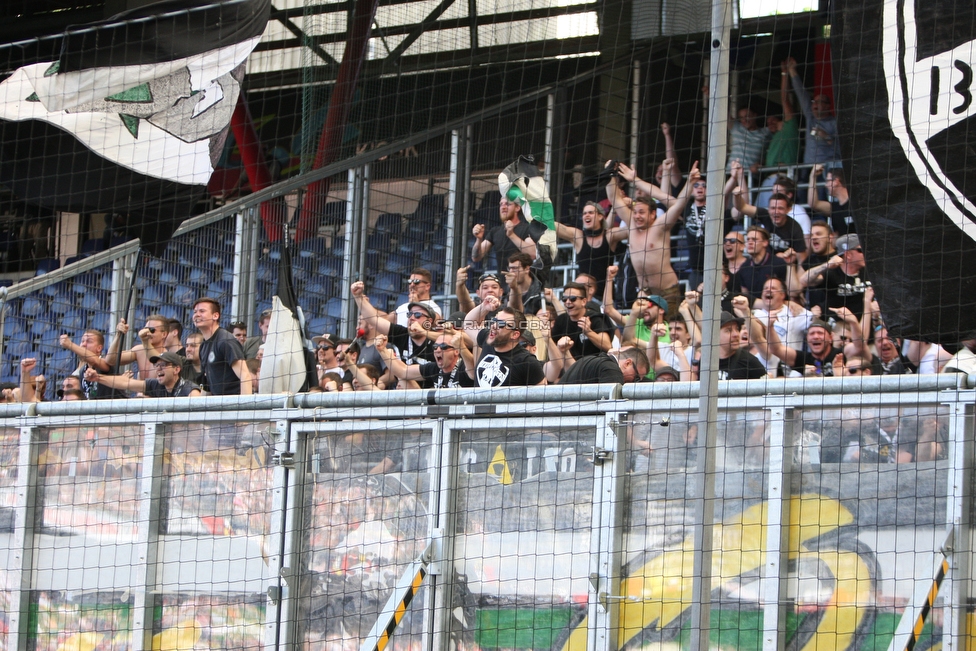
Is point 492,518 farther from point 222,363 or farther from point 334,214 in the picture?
point 334,214

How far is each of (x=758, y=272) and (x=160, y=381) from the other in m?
3.47

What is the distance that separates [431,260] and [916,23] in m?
4.49

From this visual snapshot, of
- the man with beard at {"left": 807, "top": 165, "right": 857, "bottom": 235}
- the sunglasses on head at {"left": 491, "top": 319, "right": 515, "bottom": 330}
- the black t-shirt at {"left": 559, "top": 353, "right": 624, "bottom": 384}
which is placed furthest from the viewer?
the man with beard at {"left": 807, "top": 165, "right": 857, "bottom": 235}

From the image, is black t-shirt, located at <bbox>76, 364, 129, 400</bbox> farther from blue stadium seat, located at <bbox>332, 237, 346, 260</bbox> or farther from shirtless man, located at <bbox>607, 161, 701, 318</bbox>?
shirtless man, located at <bbox>607, 161, 701, 318</bbox>

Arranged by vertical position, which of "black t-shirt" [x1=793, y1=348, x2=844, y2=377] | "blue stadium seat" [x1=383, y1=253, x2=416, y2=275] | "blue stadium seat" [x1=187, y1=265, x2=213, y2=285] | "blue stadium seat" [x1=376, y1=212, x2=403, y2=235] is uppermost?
"blue stadium seat" [x1=376, y1=212, x2=403, y2=235]

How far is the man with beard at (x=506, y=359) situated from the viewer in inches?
216

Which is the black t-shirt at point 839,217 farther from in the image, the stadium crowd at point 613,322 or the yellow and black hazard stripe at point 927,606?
the yellow and black hazard stripe at point 927,606

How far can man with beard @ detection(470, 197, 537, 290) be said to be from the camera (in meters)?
7.37

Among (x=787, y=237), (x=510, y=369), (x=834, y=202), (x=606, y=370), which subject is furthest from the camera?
(x=834, y=202)

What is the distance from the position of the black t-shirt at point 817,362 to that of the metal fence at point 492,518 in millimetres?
1591

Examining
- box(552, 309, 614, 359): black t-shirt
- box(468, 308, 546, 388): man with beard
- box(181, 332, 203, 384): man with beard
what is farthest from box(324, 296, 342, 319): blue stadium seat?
box(468, 308, 546, 388): man with beard

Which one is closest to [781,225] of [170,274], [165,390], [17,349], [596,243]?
[596,243]

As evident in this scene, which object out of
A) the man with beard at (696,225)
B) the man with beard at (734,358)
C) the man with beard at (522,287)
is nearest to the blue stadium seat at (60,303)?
the man with beard at (522,287)

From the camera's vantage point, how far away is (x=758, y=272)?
22.4 ft
